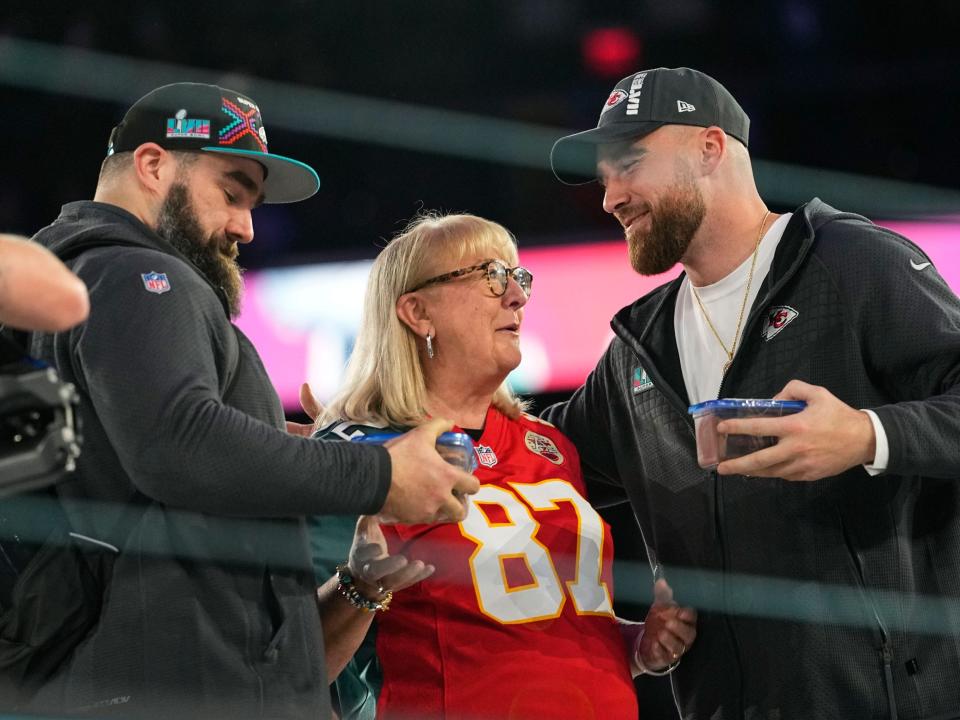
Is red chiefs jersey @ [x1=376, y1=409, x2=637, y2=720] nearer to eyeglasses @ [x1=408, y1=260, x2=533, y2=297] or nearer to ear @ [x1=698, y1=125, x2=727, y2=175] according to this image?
eyeglasses @ [x1=408, y1=260, x2=533, y2=297]

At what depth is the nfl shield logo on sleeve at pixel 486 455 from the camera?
2.47 m

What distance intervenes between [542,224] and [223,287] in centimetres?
302

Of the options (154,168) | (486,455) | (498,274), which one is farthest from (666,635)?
A: (154,168)

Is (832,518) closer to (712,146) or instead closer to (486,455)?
(486,455)

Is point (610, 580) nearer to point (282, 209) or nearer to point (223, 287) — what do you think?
point (223, 287)

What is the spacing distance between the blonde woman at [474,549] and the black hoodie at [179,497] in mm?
375

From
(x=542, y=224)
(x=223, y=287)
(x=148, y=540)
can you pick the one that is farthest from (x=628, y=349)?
(x=542, y=224)

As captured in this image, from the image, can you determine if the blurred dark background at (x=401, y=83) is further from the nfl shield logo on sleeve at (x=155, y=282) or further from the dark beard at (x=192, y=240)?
the nfl shield logo on sleeve at (x=155, y=282)

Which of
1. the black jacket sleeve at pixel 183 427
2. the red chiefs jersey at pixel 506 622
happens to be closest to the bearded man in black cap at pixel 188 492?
the black jacket sleeve at pixel 183 427

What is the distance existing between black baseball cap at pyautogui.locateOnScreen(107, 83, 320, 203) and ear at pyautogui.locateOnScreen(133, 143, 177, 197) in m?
0.02

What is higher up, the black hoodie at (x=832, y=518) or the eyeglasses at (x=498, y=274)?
the eyeglasses at (x=498, y=274)

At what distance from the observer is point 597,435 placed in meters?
2.76

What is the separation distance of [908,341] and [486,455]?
904mm

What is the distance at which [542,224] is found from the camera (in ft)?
16.6
